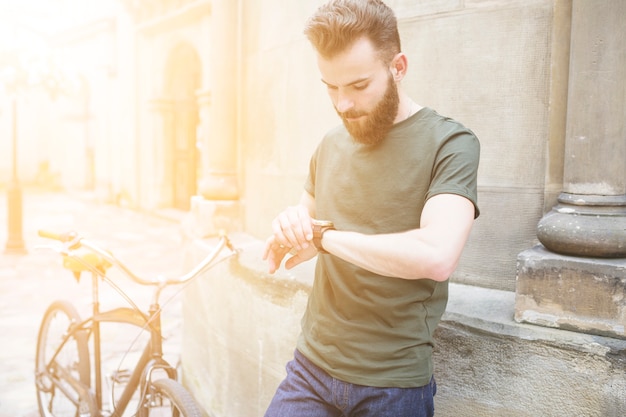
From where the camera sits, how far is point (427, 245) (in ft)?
4.66

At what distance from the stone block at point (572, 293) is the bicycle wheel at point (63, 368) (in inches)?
83.4

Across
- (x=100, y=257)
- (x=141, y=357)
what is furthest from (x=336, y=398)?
(x=100, y=257)

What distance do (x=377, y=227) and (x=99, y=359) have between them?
189cm

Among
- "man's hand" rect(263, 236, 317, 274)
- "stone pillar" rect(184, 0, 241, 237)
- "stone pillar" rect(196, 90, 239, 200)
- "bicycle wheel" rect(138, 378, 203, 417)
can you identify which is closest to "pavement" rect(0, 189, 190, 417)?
"bicycle wheel" rect(138, 378, 203, 417)

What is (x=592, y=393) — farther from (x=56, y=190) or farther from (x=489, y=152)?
(x=56, y=190)

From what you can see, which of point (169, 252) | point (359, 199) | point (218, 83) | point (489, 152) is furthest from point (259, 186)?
point (169, 252)

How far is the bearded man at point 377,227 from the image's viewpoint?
58.4 inches

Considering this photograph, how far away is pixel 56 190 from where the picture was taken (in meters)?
20.4

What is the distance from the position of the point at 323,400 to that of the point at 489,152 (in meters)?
1.31

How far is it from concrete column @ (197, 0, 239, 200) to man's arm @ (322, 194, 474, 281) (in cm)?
266

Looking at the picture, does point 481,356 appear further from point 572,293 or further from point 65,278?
point 65,278

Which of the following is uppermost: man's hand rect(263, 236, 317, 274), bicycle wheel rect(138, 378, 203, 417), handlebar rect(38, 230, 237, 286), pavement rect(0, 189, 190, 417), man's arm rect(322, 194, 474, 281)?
man's arm rect(322, 194, 474, 281)

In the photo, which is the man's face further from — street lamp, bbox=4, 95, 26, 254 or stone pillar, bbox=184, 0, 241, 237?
street lamp, bbox=4, 95, 26, 254

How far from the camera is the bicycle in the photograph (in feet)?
8.31
